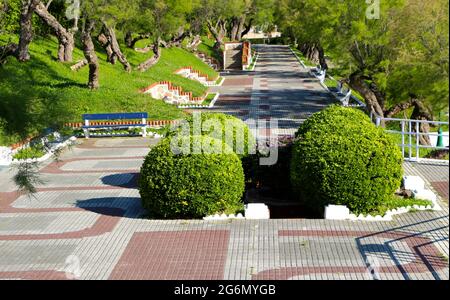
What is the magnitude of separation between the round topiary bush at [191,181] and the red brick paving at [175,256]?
0.68m

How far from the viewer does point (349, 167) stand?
11.1 meters

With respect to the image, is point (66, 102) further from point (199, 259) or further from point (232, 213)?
point (232, 213)

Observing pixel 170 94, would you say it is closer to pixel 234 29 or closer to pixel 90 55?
pixel 90 55

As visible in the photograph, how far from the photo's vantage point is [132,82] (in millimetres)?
29516

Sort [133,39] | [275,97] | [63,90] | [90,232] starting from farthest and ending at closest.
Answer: [133,39] → [275,97] → [63,90] → [90,232]

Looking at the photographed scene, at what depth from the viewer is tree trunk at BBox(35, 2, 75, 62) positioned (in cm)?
2493

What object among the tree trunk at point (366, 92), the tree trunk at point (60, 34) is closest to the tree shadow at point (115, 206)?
the tree trunk at point (366, 92)

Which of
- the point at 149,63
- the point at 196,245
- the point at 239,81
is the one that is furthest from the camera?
the point at 239,81

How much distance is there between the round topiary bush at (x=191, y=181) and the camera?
1110 centimetres

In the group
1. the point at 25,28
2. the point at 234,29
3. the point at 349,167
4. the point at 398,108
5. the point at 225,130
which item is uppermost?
the point at 234,29

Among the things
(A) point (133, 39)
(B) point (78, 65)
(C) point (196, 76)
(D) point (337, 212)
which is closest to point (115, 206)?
(D) point (337, 212)

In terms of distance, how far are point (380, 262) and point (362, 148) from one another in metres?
2.70

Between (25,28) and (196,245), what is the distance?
16.6m

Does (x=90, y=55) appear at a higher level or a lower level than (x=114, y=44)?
lower
